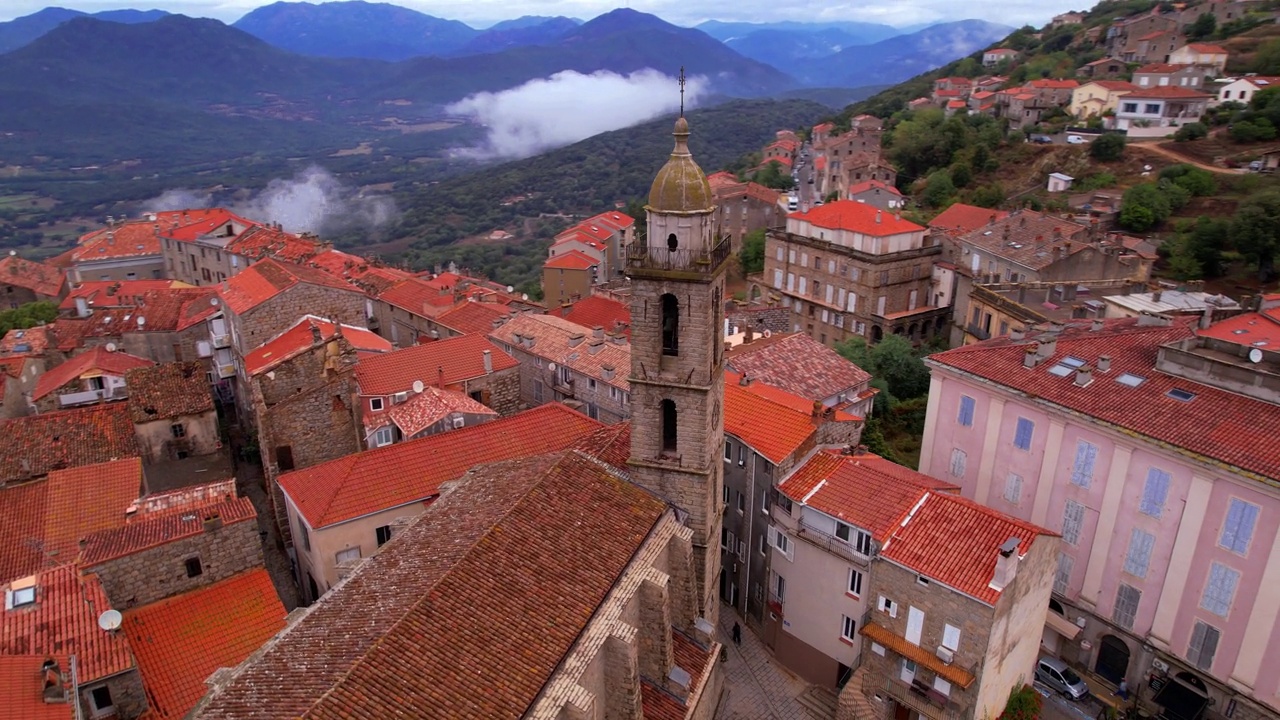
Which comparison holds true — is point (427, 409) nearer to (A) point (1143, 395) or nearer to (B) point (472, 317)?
(B) point (472, 317)

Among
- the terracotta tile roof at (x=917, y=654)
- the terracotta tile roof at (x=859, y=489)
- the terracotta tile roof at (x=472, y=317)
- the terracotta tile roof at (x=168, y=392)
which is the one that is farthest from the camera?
the terracotta tile roof at (x=472, y=317)

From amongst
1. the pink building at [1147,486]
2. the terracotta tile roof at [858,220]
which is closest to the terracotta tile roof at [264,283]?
the pink building at [1147,486]

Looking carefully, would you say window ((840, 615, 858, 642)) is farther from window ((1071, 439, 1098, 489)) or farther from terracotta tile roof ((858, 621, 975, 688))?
window ((1071, 439, 1098, 489))

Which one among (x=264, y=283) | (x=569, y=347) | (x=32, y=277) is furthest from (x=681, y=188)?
(x=32, y=277)

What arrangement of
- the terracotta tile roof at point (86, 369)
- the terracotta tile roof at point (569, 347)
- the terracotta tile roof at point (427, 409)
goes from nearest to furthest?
the terracotta tile roof at point (427, 409)
the terracotta tile roof at point (86, 369)
the terracotta tile roof at point (569, 347)

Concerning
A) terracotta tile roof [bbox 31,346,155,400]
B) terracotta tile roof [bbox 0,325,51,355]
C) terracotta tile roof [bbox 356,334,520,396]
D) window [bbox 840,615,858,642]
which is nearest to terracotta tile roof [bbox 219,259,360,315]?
terracotta tile roof [bbox 31,346,155,400]

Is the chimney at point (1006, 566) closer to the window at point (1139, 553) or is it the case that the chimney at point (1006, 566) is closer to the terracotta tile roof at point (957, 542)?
the terracotta tile roof at point (957, 542)

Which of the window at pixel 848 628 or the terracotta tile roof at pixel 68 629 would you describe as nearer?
A: the terracotta tile roof at pixel 68 629
